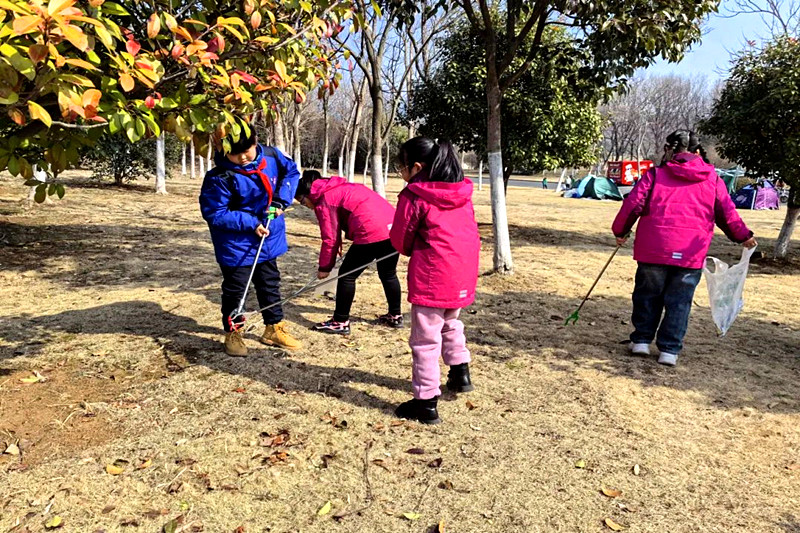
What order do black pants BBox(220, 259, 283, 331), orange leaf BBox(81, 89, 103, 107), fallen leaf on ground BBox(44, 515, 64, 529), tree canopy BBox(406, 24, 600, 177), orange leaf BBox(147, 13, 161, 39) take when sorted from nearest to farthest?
orange leaf BBox(81, 89, 103, 107) → orange leaf BBox(147, 13, 161, 39) → fallen leaf on ground BBox(44, 515, 64, 529) → black pants BBox(220, 259, 283, 331) → tree canopy BBox(406, 24, 600, 177)

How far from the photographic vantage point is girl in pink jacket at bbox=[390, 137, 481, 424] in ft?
9.95

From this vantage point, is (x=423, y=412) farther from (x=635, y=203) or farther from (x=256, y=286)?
(x=635, y=203)

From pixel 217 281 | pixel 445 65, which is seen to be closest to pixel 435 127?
pixel 445 65

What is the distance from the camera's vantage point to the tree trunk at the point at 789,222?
8.80m

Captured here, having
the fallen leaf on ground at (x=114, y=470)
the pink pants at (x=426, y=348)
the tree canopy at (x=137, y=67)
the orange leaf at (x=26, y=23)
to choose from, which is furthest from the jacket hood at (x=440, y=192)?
the fallen leaf on ground at (x=114, y=470)

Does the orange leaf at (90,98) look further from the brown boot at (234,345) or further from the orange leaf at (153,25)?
the brown boot at (234,345)

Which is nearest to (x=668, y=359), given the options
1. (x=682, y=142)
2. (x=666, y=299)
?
(x=666, y=299)

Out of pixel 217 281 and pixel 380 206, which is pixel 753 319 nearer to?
pixel 380 206

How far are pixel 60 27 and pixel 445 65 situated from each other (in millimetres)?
10754

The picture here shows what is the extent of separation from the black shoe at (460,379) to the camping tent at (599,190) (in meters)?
25.4

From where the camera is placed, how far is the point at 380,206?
4691 millimetres

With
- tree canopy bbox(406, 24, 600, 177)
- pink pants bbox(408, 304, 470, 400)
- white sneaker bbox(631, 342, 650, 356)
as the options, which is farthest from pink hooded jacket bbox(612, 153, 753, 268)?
tree canopy bbox(406, 24, 600, 177)

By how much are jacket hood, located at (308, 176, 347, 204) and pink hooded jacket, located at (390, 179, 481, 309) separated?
163 cm

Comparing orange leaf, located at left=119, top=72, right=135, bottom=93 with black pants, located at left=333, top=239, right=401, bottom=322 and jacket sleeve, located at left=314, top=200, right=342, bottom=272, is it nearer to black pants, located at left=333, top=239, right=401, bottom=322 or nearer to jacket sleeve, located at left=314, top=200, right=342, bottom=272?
jacket sleeve, located at left=314, top=200, right=342, bottom=272
